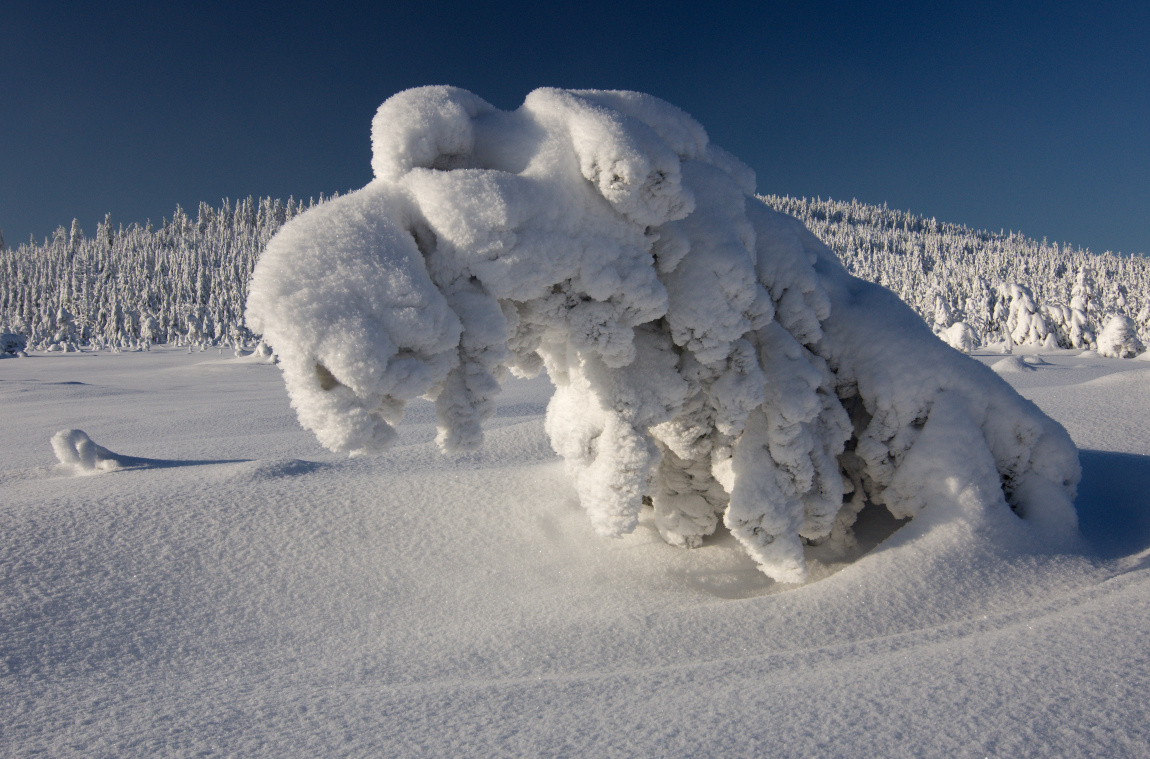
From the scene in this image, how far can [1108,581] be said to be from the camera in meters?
2.66

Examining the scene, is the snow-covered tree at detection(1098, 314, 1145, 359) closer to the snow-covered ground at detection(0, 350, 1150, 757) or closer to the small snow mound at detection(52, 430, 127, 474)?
the snow-covered ground at detection(0, 350, 1150, 757)

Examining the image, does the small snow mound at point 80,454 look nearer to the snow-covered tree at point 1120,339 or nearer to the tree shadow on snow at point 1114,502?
the tree shadow on snow at point 1114,502

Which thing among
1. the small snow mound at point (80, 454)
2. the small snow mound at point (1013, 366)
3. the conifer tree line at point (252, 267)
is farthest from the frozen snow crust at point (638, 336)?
the conifer tree line at point (252, 267)

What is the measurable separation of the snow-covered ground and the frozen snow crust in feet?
1.31

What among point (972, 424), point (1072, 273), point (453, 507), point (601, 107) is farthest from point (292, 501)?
point (1072, 273)

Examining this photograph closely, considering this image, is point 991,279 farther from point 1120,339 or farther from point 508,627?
point 508,627

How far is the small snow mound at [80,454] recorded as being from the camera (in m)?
Answer: 4.70

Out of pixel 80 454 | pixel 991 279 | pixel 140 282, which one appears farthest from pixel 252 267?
pixel 991 279

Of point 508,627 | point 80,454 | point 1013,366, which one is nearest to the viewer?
point 508,627

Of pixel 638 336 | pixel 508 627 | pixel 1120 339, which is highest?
pixel 1120 339

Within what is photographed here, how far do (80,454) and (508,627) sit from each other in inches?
164

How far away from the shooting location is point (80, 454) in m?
4.73

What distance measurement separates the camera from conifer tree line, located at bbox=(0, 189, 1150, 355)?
38.1 meters

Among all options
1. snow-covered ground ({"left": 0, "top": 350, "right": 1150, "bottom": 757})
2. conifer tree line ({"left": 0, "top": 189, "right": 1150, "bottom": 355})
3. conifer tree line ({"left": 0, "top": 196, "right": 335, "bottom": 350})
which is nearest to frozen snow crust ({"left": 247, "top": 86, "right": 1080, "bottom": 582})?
snow-covered ground ({"left": 0, "top": 350, "right": 1150, "bottom": 757})
